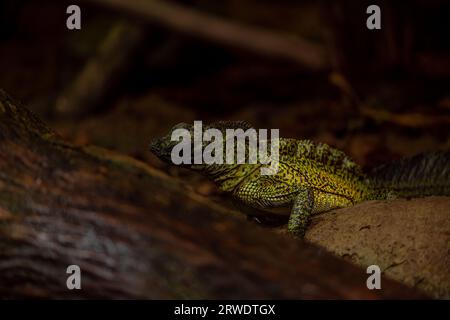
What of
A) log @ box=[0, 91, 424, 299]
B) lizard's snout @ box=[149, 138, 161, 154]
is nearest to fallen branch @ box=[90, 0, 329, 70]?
lizard's snout @ box=[149, 138, 161, 154]

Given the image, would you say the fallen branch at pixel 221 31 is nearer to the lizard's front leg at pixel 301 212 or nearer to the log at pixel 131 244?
the lizard's front leg at pixel 301 212

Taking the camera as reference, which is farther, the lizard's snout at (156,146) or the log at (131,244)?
the lizard's snout at (156,146)

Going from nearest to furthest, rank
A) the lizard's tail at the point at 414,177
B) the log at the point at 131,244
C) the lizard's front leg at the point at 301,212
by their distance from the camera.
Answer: the log at the point at 131,244
the lizard's front leg at the point at 301,212
the lizard's tail at the point at 414,177

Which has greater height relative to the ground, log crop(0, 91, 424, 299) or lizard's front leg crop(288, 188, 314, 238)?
lizard's front leg crop(288, 188, 314, 238)

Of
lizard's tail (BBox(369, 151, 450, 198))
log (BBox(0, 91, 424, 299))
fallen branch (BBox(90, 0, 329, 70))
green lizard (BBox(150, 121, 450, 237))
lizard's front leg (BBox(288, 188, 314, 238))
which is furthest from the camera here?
fallen branch (BBox(90, 0, 329, 70))

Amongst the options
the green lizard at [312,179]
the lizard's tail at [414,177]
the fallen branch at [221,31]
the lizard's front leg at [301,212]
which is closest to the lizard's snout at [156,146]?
the green lizard at [312,179]

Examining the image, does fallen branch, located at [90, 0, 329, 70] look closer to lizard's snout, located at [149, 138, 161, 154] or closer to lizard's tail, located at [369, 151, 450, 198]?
lizard's tail, located at [369, 151, 450, 198]

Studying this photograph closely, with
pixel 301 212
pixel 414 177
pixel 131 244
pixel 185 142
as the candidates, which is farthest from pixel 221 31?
pixel 131 244
